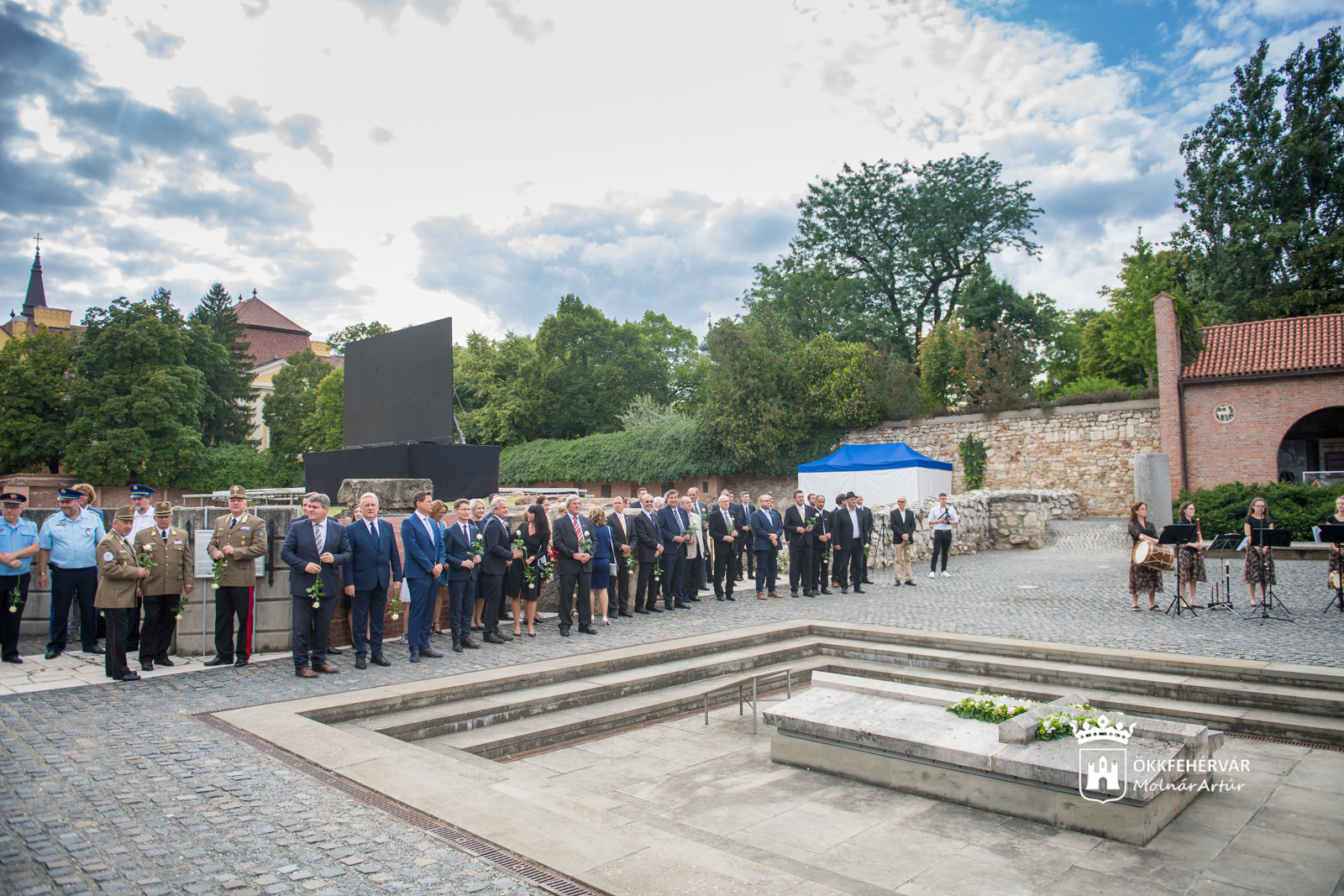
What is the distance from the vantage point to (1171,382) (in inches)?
879

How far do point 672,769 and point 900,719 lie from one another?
1668 millimetres

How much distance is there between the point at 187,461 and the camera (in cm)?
3897

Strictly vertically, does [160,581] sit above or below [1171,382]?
below

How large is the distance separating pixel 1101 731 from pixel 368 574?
6291 mm

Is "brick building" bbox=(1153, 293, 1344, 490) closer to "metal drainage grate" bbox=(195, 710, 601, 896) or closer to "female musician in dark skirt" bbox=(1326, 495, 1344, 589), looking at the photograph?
"female musician in dark skirt" bbox=(1326, 495, 1344, 589)

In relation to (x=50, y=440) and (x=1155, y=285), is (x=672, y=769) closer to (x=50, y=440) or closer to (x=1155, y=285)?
(x=1155, y=285)

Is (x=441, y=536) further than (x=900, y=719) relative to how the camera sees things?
Yes

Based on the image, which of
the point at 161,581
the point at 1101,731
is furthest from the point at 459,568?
the point at 1101,731

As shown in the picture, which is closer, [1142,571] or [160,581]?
[160,581]

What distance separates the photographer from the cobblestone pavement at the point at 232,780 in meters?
3.24

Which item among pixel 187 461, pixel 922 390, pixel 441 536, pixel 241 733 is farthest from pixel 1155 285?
pixel 187 461

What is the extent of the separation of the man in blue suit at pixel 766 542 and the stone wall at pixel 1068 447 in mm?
14666

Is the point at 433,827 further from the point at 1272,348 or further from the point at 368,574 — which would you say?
the point at 1272,348

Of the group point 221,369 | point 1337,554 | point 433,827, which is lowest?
point 433,827
